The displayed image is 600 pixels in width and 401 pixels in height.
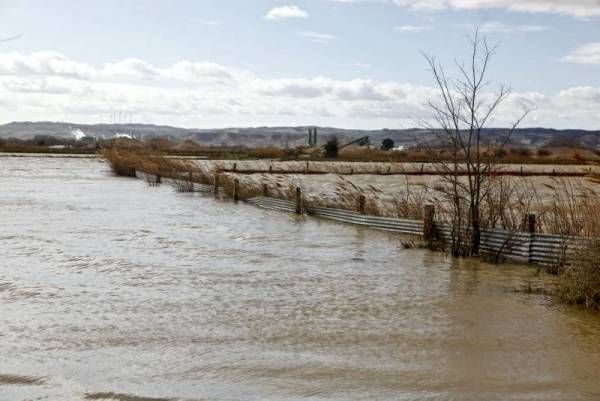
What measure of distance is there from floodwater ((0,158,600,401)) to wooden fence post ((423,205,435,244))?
48 cm

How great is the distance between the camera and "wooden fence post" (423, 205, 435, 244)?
18609 mm

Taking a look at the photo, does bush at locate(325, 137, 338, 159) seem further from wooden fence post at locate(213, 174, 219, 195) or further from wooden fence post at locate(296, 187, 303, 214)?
wooden fence post at locate(296, 187, 303, 214)

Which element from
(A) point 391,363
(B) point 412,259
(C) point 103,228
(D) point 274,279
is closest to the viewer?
(A) point 391,363

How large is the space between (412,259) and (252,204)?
51.1 ft

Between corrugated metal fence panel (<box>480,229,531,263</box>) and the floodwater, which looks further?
corrugated metal fence panel (<box>480,229,531,263</box>)

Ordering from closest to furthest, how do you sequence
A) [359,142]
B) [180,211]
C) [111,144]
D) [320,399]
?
[320,399] → [180,211] → [111,144] → [359,142]

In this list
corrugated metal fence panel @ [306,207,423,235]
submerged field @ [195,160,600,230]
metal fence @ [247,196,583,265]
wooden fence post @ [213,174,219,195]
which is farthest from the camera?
wooden fence post @ [213,174,219,195]

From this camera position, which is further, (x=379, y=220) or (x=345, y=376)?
(x=379, y=220)

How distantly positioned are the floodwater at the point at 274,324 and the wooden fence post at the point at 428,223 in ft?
1.58

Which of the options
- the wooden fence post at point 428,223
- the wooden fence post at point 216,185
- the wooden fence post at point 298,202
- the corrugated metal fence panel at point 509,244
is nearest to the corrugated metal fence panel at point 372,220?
the wooden fence post at point 298,202

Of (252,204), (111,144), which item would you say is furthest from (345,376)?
(111,144)

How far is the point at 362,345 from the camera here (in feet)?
31.9

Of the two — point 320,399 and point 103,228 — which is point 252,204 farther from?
point 320,399

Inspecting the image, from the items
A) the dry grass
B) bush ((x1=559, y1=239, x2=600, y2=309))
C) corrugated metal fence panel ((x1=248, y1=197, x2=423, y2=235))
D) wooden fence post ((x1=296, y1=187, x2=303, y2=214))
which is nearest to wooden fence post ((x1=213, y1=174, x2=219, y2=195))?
the dry grass
